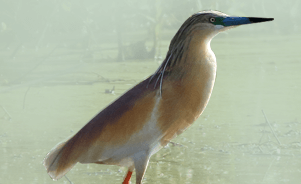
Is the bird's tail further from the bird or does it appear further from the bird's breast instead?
the bird's breast

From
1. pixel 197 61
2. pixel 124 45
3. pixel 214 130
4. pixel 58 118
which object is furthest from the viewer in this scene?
pixel 124 45

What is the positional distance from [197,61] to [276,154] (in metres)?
1.75

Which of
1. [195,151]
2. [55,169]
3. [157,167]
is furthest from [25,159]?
[55,169]

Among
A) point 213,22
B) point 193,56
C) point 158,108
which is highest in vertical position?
point 213,22

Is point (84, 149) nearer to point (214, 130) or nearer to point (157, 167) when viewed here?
point (157, 167)

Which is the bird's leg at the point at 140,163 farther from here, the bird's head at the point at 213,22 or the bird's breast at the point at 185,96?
the bird's head at the point at 213,22

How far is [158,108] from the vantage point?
1709 mm

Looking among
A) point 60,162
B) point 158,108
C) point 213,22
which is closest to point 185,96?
point 158,108

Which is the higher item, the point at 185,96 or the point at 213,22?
the point at 213,22

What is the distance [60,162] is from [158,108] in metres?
0.46

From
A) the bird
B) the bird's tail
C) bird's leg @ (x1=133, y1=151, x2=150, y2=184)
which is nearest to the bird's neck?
the bird

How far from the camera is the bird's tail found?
72.2 inches

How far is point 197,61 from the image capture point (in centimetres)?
167

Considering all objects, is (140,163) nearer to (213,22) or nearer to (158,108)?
(158,108)
